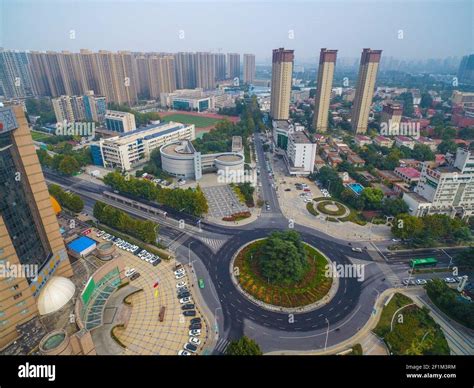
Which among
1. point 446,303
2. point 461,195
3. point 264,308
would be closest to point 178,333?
point 264,308

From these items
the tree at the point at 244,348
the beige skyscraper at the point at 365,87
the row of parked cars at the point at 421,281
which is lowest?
the row of parked cars at the point at 421,281

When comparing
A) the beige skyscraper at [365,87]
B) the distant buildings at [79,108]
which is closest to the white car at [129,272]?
the distant buildings at [79,108]

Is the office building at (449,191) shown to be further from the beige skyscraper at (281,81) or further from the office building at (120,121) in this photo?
the office building at (120,121)

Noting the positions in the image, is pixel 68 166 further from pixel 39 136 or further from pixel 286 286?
pixel 286 286

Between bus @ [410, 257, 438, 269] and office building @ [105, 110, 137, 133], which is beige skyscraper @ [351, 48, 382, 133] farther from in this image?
office building @ [105, 110, 137, 133]

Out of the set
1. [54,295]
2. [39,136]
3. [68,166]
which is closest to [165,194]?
[54,295]

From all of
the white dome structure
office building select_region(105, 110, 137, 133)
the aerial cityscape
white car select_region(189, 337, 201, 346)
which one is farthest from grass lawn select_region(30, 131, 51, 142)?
white car select_region(189, 337, 201, 346)
